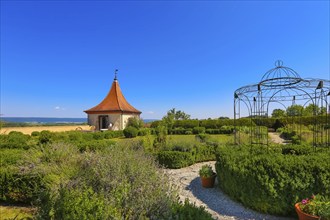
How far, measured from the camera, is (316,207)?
3.02 metres

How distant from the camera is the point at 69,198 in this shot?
2141 millimetres

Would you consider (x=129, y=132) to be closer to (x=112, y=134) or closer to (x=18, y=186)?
(x=112, y=134)

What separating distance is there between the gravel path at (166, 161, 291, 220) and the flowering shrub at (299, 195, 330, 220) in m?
0.57

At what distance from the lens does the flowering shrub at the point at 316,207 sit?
286 cm

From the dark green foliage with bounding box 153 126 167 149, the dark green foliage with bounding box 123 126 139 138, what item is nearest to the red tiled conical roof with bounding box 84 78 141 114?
the dark green foliage with bounding box 123 126 139 138

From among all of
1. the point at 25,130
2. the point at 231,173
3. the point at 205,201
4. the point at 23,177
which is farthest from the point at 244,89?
the point at 25,130

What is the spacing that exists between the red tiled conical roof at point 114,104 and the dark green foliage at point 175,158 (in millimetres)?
14313

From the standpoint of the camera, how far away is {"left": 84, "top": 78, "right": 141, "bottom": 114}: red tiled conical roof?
21.6m

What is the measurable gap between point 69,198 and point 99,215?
55 centimetres

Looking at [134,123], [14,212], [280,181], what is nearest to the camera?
[280,181]

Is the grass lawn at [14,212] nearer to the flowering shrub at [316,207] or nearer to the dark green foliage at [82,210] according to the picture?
the dark green foliage at [82,210]

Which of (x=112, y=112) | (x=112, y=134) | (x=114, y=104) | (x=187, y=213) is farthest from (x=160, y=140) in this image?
(x=114, y=104)

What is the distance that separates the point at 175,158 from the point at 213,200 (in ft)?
10.2

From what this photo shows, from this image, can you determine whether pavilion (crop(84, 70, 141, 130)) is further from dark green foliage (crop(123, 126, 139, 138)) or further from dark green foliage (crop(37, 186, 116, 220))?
dark green foliage (crop(37, 186, 116, 220))
